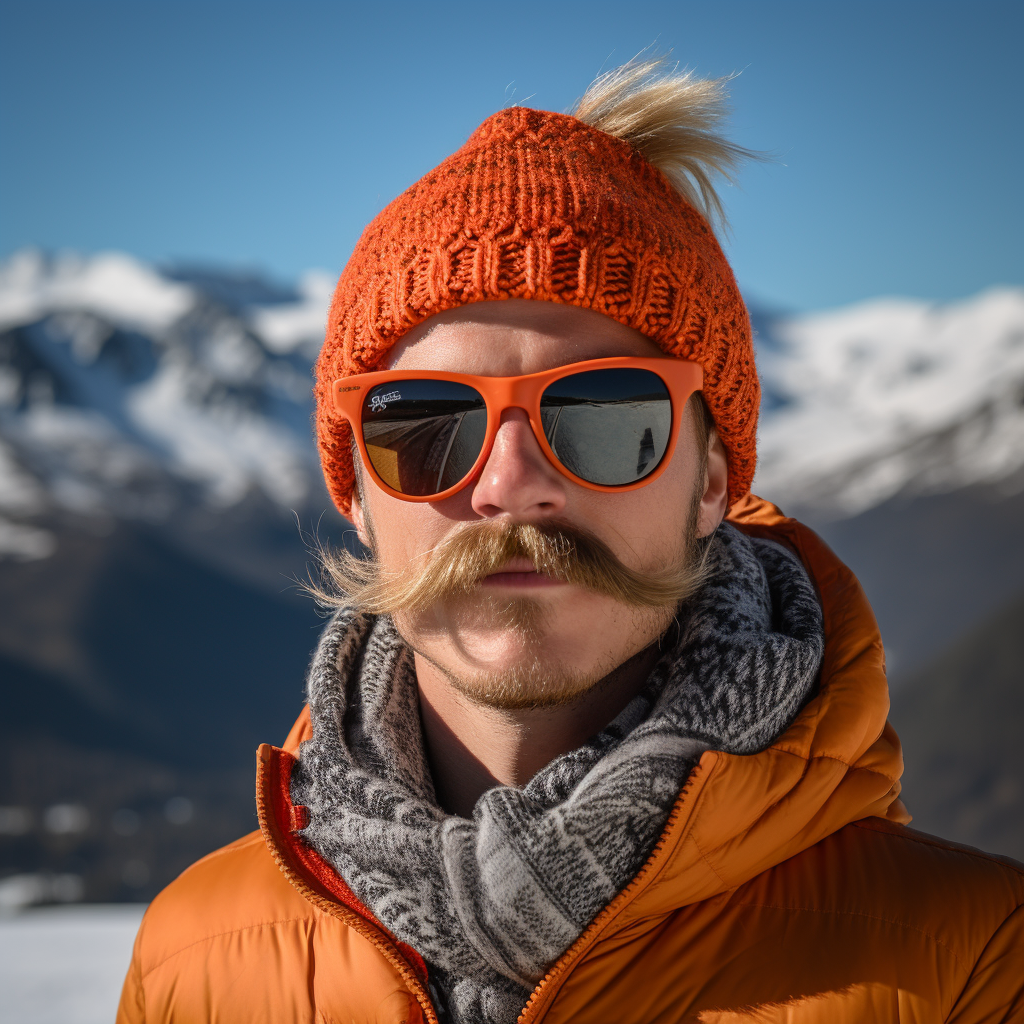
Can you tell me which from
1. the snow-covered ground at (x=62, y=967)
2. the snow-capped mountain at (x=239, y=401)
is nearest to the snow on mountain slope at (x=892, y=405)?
the snow-capped mountain at (x=239, y=401)

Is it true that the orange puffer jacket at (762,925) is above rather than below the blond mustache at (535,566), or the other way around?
below

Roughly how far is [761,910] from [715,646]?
0.34m

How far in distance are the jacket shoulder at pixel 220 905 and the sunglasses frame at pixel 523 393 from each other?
2.04 feet

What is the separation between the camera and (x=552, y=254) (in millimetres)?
1167

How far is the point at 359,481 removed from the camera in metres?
1.41

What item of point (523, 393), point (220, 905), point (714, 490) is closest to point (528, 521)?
point (523, 393)

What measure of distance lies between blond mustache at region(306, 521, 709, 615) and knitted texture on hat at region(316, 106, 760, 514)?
12.6 inches

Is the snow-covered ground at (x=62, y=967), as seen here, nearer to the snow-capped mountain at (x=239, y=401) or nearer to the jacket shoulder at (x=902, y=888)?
the jacket shoulder at (x=902, y=888)

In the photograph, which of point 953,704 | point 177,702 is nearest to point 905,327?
point 953,704

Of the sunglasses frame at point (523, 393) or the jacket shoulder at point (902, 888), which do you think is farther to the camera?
the sunglasses frame at point (523, 393)

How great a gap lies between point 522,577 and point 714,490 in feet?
1.49

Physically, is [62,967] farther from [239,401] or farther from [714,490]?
[239,401]

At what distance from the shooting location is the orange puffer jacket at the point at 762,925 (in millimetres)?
977

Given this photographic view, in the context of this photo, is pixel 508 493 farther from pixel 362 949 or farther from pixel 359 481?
pixel 362 949
